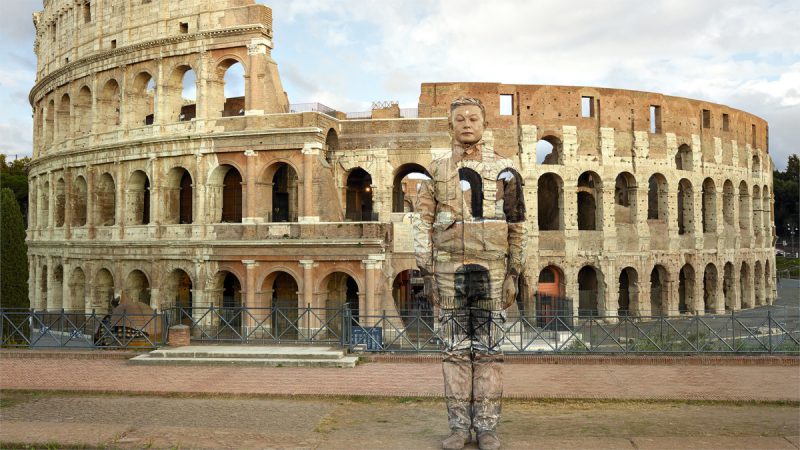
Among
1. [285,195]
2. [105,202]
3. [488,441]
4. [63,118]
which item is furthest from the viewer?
[63,118]

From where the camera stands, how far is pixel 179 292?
85.7 ft

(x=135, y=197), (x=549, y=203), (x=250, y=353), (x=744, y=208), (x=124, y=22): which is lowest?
(x=250, y=353)

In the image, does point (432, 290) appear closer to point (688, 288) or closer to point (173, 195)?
point (173, 195)

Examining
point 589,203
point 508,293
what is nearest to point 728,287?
point 589,203

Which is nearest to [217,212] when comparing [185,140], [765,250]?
[185,140]

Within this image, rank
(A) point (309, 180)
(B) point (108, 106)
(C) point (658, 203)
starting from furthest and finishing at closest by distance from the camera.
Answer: (C) point (658, 203), (B) point (108, 106), (A) point (309, 180)

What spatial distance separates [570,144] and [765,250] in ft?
56.2

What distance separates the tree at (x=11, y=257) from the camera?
76.0ft

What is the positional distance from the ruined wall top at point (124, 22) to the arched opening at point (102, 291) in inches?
380

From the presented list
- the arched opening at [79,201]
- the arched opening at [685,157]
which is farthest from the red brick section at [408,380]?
the arched opening at [685,157]

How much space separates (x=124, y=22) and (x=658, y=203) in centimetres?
2682

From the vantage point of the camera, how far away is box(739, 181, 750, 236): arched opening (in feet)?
117

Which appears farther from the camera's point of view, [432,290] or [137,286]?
[137,286]

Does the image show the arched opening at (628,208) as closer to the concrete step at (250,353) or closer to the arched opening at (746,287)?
the arched opening at (746,287)
